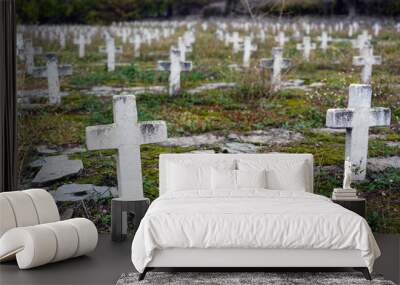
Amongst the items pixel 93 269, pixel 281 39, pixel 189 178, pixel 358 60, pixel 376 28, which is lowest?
pixel 93 269

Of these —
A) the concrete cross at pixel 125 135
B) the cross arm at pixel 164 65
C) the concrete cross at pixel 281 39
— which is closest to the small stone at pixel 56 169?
the concrete cross at pixel 125 135

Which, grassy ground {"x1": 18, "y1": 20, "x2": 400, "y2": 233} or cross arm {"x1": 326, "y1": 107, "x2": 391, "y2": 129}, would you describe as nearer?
cross arm {"x1": 326, "y1": 107, "x2": 391, "y2": 129}

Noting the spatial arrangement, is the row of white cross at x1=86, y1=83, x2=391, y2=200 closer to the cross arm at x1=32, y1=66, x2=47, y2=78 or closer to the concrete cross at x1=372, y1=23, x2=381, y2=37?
the concrete cross at x1=372, y1=23, x2=381, y2=37

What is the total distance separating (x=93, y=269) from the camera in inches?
264

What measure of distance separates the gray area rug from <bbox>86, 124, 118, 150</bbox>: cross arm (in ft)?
8.51

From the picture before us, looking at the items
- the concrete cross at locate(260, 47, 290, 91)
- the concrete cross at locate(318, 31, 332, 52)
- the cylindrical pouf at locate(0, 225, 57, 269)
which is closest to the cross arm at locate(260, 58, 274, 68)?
the concrete cross at locate(260, 47, 290, 91)

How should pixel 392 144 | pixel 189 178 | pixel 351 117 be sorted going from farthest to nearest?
1. pixel 392 144
2. pixel 351 117
3. pixel 189 178

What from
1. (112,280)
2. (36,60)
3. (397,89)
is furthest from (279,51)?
(112,280)

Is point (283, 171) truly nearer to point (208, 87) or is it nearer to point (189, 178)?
point (189, 178)

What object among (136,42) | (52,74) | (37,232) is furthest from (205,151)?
(37,232)

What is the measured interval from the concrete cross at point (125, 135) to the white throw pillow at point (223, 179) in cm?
120

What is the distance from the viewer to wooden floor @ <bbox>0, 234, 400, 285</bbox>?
6254 millimetres

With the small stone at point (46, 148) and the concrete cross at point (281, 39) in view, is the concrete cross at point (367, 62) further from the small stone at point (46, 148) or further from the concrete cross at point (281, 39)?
the small stone at point (46, 148)

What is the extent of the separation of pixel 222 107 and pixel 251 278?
326cm
